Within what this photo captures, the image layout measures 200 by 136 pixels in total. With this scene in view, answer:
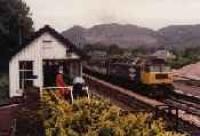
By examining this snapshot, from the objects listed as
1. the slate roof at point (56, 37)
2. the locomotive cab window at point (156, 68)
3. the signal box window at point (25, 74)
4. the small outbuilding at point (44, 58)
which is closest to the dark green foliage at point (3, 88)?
the signal box window at point (25, 74)

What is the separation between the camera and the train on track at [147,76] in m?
38.4

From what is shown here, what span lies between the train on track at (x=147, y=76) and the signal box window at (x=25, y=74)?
28.8 ft

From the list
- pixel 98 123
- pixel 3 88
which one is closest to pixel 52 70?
pixel 3 88

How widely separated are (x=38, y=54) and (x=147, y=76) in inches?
414

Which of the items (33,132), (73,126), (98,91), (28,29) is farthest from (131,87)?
(73,126)

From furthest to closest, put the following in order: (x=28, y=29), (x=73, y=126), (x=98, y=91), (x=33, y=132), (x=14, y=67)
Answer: (x=28, y=29)
(x=98, y=91)
(x=14, y=67)
(x=33, y=132)
(x=73, y=126)

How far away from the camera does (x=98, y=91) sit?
40531 millimetres

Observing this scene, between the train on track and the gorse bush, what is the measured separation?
2464 cm

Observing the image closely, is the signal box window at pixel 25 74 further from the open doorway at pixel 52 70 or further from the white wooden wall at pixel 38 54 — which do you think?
the open doorway at pixel 52 70

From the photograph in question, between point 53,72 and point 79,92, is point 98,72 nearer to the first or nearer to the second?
point 53,72

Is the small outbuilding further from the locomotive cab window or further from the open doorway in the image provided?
the locomotive cab window

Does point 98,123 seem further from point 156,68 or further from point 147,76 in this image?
point 156,68

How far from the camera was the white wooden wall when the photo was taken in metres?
29.5

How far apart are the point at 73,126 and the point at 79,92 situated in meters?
9.67
